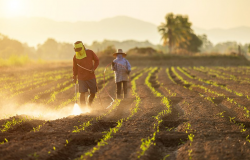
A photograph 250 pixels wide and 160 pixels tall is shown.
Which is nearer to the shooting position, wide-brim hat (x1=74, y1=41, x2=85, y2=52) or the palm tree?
wide-brim hat (x1=74, y1=41, x2=85, y2=52)

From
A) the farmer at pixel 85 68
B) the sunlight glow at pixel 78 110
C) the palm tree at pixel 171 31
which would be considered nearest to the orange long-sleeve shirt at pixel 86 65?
the farmer at pixel 85 68

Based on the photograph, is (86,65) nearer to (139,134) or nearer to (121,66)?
(121,66)

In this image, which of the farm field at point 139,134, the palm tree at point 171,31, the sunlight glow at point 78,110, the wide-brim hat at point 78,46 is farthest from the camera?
the palm tree at point 171,31

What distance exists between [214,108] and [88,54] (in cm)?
410

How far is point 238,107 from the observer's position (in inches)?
355

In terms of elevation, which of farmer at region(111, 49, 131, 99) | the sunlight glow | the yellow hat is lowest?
the sunlight glow

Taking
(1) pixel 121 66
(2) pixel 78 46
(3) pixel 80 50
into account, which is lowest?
(1) pixel 121 66

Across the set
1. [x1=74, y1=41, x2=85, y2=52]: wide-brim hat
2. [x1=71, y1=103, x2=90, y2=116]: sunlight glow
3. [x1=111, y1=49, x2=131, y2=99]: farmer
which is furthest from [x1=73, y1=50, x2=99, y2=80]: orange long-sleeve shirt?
[x1=111, y1=49, x2=131, y2=99]: farmer

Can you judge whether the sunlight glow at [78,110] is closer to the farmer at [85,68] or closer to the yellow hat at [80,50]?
the farmer at [85,68]

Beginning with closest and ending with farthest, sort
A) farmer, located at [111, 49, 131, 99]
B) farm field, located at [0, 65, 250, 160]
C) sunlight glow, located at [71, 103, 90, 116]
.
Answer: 1. farm field, located at [0, 65, 250, 160]
2. sunlight glow, located at [71, 103, 90, 116]
3. farmer, located at [111, 49, 131, 99]

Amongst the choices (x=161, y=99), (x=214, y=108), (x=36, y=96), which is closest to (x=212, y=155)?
(x=214, y=108)

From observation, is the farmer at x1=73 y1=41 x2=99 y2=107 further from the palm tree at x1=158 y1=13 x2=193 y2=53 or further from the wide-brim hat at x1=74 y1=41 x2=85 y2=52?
the palm tree at x1=158 y1=13 x2=193 y2=53

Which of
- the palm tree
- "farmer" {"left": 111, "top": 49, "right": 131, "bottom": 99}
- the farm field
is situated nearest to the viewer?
the farm field

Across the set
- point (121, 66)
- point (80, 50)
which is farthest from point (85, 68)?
point (121, 66)
